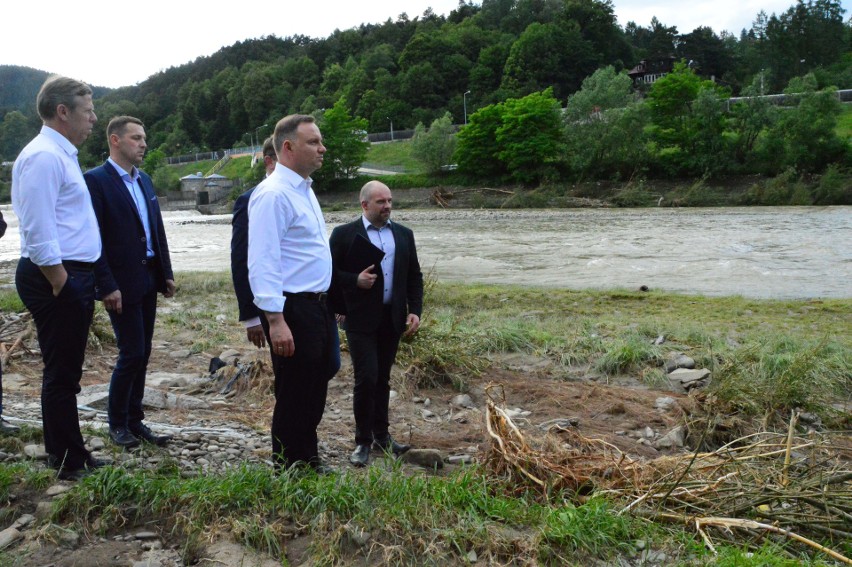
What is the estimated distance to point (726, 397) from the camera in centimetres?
612

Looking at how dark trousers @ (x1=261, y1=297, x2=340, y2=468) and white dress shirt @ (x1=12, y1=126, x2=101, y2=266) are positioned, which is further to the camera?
dark trousers @ (x1=261, y1=297, x2=340, y2=468)

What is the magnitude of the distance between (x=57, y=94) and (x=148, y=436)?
219 centimetres

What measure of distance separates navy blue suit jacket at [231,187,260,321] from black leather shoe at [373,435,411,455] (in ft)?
4.98

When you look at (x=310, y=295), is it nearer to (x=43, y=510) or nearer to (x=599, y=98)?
(x=43, y=510)

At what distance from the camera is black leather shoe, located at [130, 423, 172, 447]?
465 centimetres

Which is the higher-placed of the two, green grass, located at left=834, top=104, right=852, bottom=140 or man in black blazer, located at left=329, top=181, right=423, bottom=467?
green grass, located at left=834, top=104, right=852, bottom=140

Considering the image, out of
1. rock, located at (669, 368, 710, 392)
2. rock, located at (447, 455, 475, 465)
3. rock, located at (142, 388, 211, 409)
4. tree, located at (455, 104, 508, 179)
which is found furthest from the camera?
tree, located at (455, 104, 508, 179)

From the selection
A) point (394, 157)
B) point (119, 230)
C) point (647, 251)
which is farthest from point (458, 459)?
point (394, 157)

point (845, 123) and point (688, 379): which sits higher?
point (845, 123)

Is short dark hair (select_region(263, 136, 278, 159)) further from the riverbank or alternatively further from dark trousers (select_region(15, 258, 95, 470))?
the riverbank

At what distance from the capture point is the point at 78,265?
13.4 ft

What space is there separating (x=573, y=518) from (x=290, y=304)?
1.84 m

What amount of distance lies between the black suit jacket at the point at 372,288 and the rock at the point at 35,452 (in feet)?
6.64

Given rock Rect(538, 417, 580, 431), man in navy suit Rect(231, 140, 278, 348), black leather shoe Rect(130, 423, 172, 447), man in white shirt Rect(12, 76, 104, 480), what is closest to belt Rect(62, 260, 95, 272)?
man in white shirt Rect(12, 76, 104, 480)
